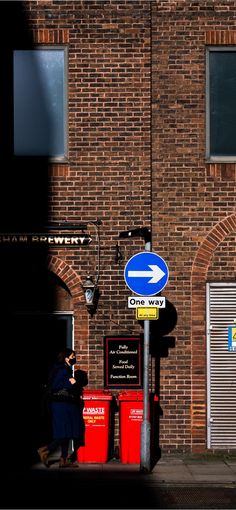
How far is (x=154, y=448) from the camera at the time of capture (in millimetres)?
16906

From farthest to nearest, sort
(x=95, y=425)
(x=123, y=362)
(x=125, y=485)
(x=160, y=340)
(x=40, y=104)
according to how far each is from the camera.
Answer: (x=40, y=104), (x=160, y=340), (x=123, y=362), (x=95, y=425), (x=125, y=485)

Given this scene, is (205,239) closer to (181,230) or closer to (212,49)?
(181,230)

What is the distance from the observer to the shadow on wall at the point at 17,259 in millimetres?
17078

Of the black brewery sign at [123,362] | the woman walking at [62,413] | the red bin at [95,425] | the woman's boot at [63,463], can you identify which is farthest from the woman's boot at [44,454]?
the black brewery sign at [123,362]

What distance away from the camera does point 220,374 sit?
17.1 meters

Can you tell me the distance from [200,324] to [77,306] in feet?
6.53

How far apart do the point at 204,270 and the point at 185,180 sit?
148 cm

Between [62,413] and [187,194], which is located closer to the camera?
[62,413]

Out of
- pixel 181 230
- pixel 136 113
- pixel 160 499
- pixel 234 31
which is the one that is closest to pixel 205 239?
pixel 181 230

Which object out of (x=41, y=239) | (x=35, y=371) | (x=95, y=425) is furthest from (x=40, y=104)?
(x=95, y=425)

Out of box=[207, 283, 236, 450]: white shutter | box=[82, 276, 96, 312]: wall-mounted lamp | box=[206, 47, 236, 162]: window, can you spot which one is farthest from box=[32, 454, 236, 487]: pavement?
box=[206, 47, 236, 162]: window

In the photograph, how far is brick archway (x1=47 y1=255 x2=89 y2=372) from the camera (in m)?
17.0

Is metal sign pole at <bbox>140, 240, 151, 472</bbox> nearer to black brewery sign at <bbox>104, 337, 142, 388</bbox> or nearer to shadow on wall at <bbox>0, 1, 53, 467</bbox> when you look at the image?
black brewery sign at <bbox>104, 337, 142, 388</bbox>

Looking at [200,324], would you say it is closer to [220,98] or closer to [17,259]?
[17,259]
